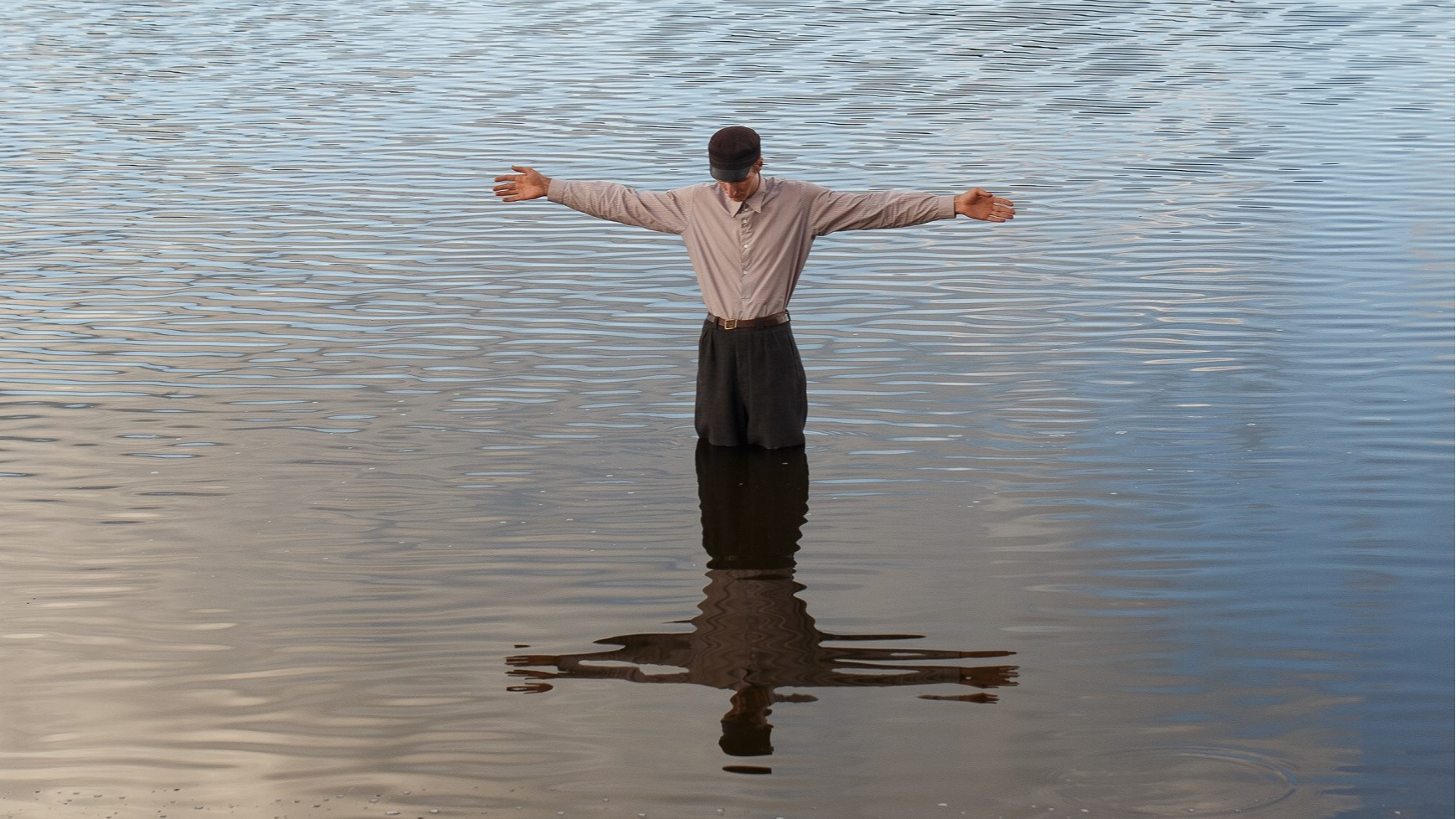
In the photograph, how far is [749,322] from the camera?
919cm

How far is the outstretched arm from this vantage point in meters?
8.76

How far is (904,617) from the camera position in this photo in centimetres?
729

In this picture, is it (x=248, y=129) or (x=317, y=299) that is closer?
(x=317, y=299)

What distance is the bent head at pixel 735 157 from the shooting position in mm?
8797

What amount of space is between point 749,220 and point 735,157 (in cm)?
38

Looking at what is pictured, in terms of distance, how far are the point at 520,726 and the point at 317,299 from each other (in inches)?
277

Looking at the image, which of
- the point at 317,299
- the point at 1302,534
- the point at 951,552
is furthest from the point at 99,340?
the point at 1302,534

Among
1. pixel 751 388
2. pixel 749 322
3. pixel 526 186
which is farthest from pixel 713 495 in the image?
pixel 526 186

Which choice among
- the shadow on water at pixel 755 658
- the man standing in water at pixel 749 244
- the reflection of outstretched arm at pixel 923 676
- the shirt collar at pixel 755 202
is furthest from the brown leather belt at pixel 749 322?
the reflection of outstretched arm at pixel 923 676

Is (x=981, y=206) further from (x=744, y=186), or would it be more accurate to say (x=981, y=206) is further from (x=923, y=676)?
(x=923, y=676)

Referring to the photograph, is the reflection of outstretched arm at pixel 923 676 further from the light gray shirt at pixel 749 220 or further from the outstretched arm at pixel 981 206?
the light gray shirt at pixel 749 220

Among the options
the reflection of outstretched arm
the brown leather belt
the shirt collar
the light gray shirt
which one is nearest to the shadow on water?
the reflection of outstretched arm

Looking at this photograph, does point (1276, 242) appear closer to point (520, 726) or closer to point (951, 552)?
point (951, 552)

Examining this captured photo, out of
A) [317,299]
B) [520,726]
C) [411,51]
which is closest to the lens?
[520,726]
